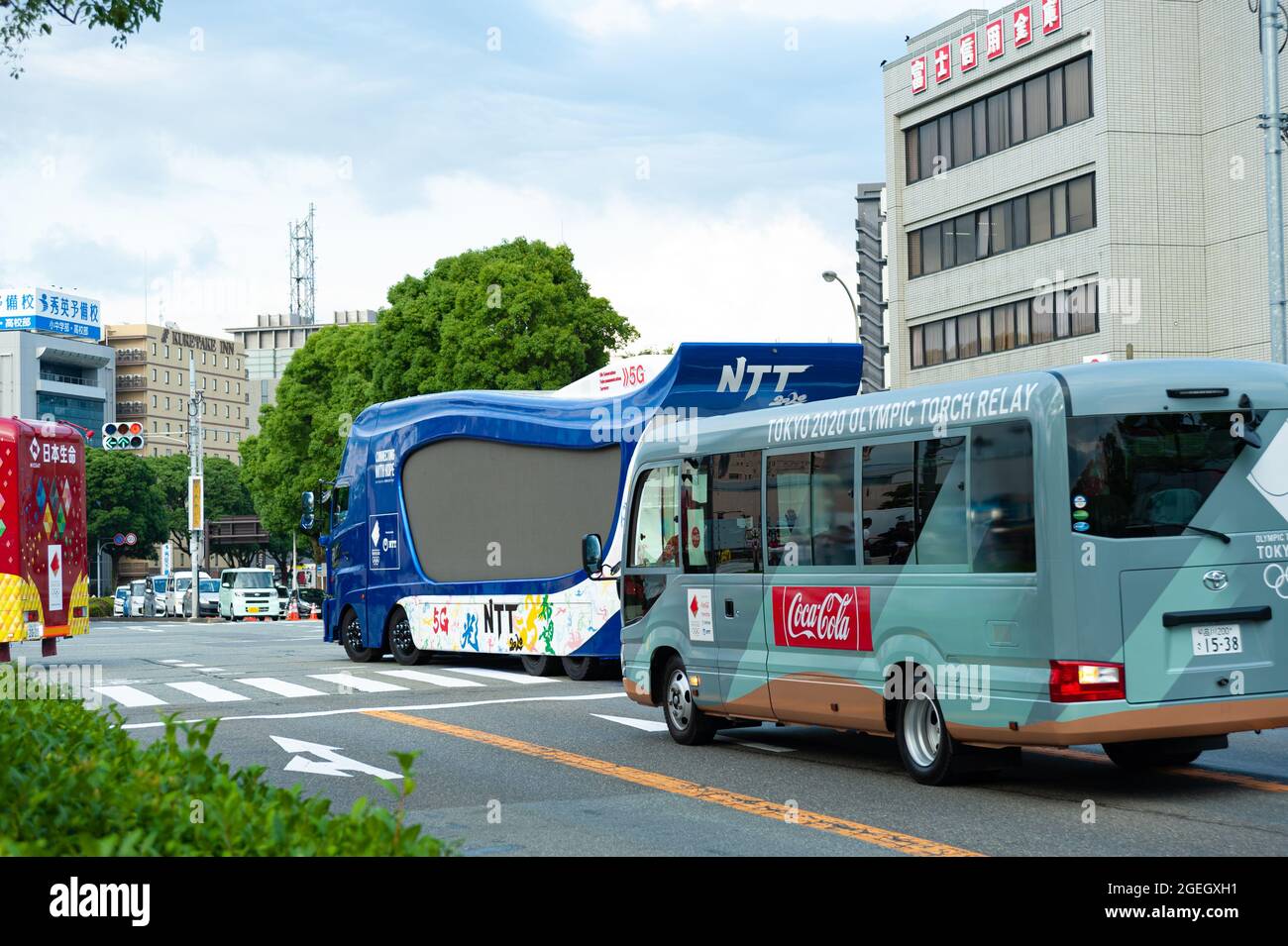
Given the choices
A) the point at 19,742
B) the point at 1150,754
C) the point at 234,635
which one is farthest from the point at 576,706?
the point at 234,635

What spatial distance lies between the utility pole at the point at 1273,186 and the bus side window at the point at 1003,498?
46.5 ft

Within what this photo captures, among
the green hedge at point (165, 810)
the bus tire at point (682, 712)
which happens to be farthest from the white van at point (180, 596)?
the green hedge at point (165, 810)

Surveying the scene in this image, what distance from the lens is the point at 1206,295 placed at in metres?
39.5

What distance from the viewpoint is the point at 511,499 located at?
67.5ft

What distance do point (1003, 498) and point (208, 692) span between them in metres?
12.9

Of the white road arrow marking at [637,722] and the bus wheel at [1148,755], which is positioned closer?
the bus wheel at [1148,755]

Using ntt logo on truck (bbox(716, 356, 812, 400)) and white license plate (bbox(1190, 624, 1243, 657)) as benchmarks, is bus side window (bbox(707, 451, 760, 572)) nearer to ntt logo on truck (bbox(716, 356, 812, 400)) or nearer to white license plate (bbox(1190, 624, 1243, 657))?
white license plate (bbox(1190, 624, 1243, 657))

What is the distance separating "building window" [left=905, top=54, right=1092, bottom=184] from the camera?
4062 cm

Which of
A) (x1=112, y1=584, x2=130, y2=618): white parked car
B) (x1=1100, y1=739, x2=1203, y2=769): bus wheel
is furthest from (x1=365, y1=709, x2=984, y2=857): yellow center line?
(x1=112, y1=584, x2=130, y2=618): white parked car

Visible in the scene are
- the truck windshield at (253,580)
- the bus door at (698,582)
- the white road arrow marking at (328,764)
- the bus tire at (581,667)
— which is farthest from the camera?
the truck windshield at (253,580)

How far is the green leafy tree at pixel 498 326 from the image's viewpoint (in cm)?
5162

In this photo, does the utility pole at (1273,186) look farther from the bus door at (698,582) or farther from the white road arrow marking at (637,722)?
the bus door at (698,582)

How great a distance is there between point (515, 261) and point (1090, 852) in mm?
46729

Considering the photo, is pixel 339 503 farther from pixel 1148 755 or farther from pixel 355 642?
pixel 1148 755
